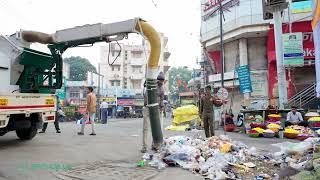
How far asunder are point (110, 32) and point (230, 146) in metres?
4.28

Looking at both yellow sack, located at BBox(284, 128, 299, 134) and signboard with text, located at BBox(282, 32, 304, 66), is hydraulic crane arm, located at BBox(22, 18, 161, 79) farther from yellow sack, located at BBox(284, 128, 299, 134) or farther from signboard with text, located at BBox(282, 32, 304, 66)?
signboard with text, located at BBox(282, 32, 304, 66)

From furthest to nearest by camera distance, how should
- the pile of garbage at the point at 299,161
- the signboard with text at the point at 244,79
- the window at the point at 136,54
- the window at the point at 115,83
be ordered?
the window at the point at 136,54, the window at the point at 115,83, the signboard with text at the point at 244,79, the pile of garbage at the point at 299,161

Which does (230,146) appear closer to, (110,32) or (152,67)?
(152,67)

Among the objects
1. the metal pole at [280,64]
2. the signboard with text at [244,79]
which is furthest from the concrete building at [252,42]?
the metal pole at [280,64]

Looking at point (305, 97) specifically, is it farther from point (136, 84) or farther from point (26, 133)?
point (136, 84)

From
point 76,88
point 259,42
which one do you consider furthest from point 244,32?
point 76,88

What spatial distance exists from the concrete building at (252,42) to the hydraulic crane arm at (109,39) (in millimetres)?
19930

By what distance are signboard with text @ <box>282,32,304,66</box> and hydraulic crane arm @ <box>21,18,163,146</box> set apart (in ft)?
51.3

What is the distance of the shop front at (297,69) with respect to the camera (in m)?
26.7

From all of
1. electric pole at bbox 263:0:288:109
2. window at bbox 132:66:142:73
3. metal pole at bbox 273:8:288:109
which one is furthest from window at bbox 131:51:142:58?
metal pole at bbox 273:8:288:109

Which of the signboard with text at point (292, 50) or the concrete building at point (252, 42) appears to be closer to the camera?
the signboard with text at point (292, 50)

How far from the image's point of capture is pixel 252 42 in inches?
1275

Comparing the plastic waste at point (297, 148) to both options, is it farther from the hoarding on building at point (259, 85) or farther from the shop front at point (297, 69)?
the hoarding on building at point (259, 85)

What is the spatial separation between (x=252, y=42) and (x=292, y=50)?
33.6ft
